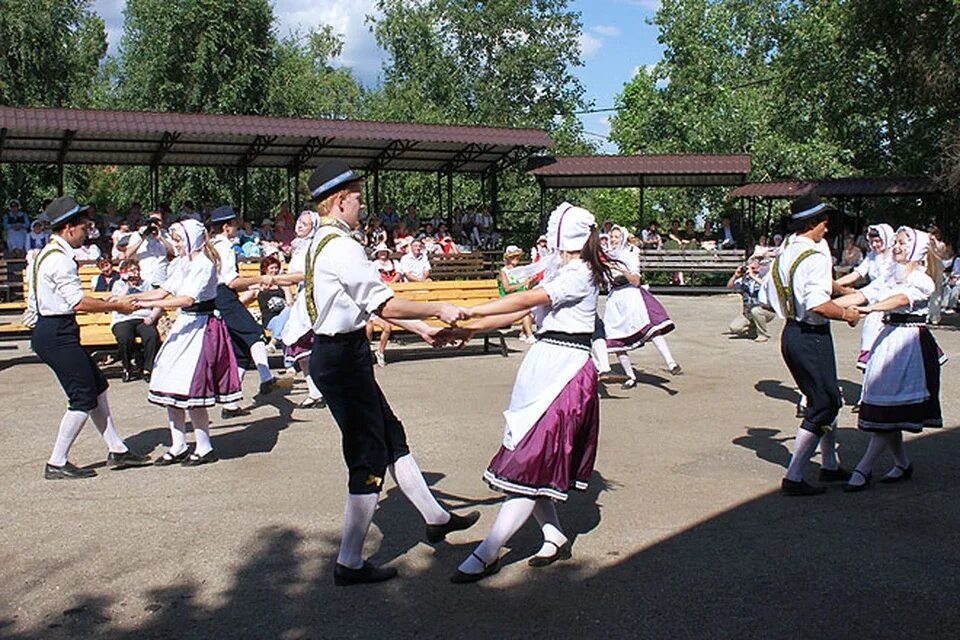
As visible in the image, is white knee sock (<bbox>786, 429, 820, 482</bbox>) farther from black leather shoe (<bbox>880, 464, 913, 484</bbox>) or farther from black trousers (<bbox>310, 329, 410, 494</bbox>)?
black trousers (<bbox>310, 329, 410, 494</bbox>)

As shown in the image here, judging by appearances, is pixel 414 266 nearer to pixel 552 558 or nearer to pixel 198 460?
pixel 198 460

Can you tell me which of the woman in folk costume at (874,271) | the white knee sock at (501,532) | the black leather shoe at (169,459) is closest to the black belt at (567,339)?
the white knee sock at (501,532)

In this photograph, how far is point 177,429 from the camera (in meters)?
7.22

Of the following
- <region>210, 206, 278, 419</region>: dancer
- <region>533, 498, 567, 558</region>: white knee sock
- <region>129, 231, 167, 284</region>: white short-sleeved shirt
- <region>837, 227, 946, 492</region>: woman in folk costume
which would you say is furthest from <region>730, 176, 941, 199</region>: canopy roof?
<region>533, 498, 567, 558</region>: white knee sock

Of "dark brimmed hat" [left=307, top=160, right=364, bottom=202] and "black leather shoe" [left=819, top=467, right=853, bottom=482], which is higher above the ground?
"dark brimmed hat" [left=307, top=160, right=364, bottom=202]

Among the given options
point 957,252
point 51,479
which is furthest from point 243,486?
point 957,252

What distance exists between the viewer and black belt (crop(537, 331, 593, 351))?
4.89m

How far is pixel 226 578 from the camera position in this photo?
4.81m

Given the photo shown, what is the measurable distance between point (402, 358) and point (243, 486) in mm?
6596

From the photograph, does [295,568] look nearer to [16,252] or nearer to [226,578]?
[226,578]

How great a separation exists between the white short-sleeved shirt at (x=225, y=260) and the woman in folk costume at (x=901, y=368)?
202 inches

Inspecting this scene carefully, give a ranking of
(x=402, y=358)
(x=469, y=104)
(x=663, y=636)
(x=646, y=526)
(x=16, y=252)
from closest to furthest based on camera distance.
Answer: (x=663, y=636)
(x=646, y=526)
(x=402, y=358)
(x=16, y=252)
(x=469, y=104)

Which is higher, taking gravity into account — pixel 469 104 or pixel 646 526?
pixel 469 104

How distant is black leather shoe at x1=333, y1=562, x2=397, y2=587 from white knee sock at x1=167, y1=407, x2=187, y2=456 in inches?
115
